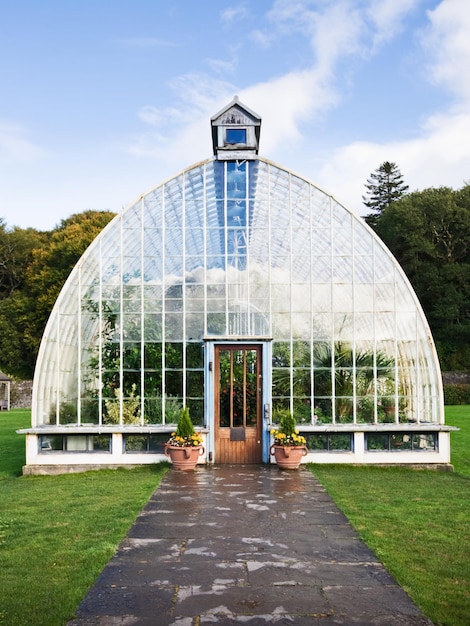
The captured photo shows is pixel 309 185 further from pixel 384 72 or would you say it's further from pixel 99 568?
pixel 99 568

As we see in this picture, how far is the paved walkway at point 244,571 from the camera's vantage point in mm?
4836

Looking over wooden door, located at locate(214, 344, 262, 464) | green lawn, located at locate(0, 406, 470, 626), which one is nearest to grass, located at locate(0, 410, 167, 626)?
green lawn, located at locate(0, 406, 470, 626)

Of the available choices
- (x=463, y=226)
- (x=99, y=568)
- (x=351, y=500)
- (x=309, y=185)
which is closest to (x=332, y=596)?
(x=99, y=568)

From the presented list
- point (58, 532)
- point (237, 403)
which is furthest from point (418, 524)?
point (237, 403)

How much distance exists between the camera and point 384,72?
1366 centimetres

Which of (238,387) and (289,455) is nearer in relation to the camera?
(289,455)

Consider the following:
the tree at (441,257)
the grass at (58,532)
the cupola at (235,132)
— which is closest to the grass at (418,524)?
the grass at (58,532)

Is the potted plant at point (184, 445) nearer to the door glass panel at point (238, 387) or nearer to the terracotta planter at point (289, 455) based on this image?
the door glass panel at point (238, 387)

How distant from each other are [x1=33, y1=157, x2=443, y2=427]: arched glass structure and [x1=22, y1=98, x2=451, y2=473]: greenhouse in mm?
28

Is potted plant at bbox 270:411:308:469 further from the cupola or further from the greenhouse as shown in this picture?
the cupola

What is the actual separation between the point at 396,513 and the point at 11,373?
39145mm

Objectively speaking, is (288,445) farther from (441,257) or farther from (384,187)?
(384,187)

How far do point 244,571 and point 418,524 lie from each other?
295cm

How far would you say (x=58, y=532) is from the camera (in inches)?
296
